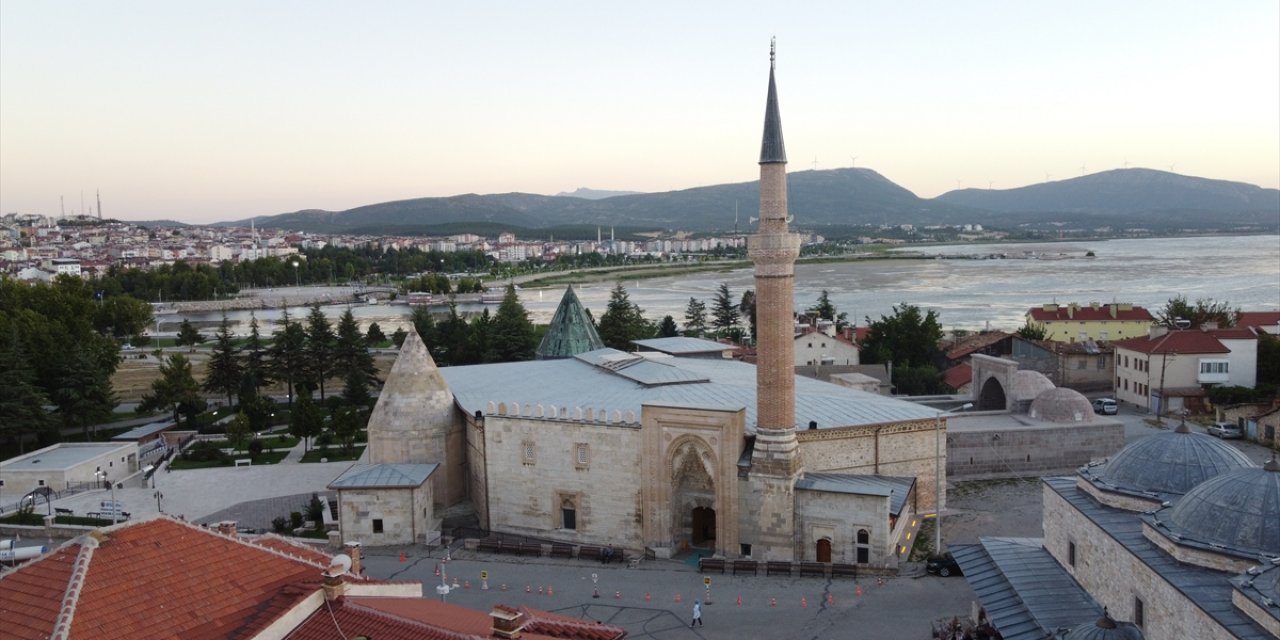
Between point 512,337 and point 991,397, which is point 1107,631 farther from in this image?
point 512,337

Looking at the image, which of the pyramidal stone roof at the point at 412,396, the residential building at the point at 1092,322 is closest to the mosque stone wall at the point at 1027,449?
the pyramidal stone roof at the point at 412,396

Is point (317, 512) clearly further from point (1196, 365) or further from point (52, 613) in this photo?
point (1196, 365)

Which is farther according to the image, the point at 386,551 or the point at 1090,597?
the point at 386,551

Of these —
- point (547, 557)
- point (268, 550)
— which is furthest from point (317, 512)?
point (268, 550)

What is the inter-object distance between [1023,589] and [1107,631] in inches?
123

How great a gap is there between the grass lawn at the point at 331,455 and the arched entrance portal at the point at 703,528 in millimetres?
13693

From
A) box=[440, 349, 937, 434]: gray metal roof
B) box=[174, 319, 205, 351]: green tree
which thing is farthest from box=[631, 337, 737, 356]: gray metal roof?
box=[174, 319, 205, 351]: green tree

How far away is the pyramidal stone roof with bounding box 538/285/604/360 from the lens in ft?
107

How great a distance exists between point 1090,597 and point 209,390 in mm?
33080

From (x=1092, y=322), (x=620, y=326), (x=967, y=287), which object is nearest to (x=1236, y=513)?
(x=620, y=326)

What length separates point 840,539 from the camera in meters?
18.3

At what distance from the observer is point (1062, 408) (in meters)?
27.7

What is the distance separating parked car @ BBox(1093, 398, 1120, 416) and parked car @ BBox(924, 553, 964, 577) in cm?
1955

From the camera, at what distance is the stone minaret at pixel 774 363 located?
1855 cm
